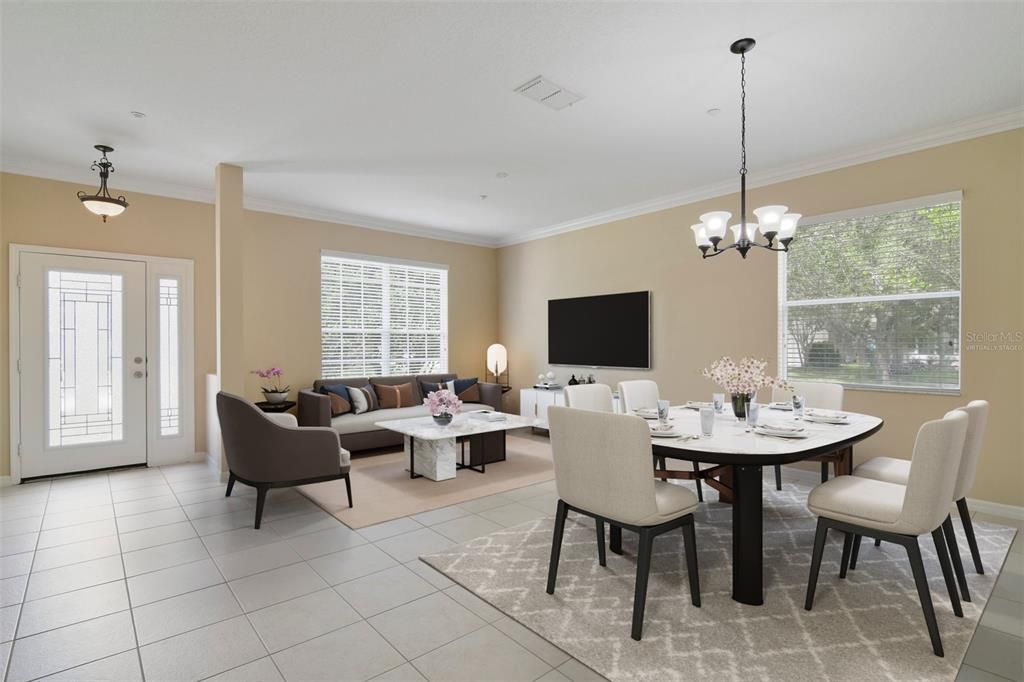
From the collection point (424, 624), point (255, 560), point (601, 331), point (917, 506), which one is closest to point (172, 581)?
point (255, 560)

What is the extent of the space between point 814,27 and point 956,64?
1.07 meters

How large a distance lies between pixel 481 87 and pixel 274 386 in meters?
4.23

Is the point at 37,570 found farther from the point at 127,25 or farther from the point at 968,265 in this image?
the point at 968,265

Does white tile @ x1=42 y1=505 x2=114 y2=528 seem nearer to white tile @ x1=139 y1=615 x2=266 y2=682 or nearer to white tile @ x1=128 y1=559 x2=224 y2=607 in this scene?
white tile @ x1=128 y1=559 x2=224 y2=607

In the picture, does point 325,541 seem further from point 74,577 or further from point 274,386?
point 274,386

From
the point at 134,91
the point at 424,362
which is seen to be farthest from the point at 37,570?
the point at 424,362

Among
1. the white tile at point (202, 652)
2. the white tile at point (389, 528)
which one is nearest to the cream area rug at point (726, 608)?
the white tile at point (389, 528)

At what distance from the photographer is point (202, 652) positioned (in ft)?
6.79

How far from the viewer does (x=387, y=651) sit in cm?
206

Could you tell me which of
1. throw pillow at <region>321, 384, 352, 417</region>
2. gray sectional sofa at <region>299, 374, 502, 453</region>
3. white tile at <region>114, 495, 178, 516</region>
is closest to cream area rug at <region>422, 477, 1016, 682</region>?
white tile at <region>114, 495, 178, 516</region>

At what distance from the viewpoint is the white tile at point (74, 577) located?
2.60 metres

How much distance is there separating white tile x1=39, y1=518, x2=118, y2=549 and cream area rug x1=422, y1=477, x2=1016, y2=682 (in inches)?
88.1

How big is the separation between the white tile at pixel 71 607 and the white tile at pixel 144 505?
1.30 m

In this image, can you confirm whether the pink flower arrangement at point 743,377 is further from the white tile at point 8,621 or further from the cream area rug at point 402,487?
the white tile at point 8,621
